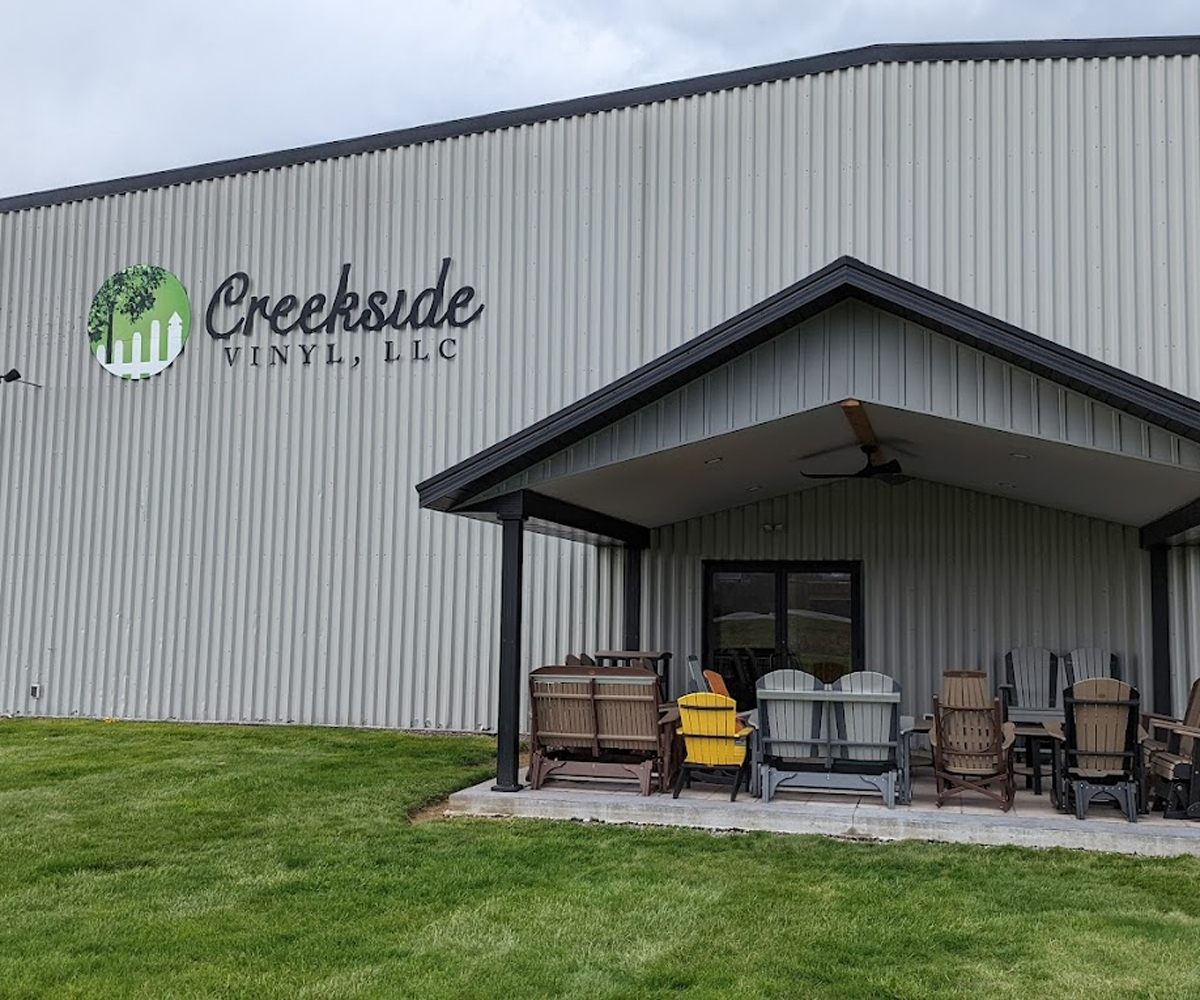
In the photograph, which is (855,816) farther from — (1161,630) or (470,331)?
(470,331)

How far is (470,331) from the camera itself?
43.3 feet

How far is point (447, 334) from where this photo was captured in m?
13.3

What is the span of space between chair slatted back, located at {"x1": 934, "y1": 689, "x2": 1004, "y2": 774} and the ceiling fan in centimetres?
201

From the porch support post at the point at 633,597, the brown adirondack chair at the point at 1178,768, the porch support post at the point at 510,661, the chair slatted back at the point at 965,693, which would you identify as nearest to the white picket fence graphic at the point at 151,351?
the porch support post at the point at 633,597

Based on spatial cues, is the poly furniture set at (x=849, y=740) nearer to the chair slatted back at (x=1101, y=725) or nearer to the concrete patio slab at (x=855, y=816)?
the chair slatted back at (x=1101, y=725)

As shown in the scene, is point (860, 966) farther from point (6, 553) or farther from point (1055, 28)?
point (1055, 28)

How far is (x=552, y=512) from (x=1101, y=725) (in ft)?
13.7

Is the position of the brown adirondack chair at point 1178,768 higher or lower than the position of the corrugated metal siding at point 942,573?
lower

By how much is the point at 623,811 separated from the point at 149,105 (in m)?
54.3

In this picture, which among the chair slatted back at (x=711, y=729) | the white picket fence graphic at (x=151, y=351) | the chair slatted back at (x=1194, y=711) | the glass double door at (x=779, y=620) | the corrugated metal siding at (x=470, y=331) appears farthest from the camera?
the white picket fence graphic at (x=151, y=351)

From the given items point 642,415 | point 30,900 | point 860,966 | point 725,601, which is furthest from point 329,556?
point 860,966

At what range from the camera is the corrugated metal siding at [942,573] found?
1138cm

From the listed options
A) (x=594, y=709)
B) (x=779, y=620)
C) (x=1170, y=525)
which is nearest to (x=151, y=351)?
(x=779, y=620)

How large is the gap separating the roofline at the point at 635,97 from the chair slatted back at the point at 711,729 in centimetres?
758
